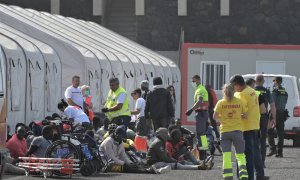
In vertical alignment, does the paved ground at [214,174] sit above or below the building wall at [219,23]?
below

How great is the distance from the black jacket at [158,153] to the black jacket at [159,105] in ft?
8.15

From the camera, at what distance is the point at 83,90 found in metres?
27.3

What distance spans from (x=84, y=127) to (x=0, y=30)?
4.27 m

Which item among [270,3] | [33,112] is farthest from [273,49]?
[33,112]

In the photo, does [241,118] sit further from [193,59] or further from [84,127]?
[193,59]

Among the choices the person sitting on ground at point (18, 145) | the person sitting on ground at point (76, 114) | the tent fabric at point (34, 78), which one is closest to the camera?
the person sitting on ground at point (18, 145)

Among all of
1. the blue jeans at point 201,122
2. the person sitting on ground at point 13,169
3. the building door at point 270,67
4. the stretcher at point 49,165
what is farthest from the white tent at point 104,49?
the stretcher at point 49,165

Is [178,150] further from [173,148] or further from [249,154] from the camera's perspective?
[249,154]

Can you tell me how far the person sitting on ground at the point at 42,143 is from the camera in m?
20.4

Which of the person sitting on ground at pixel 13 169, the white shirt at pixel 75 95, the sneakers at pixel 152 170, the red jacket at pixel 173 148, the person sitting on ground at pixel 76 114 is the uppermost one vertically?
the white shirt at pixel 75 95

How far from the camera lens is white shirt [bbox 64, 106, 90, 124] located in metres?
24.0

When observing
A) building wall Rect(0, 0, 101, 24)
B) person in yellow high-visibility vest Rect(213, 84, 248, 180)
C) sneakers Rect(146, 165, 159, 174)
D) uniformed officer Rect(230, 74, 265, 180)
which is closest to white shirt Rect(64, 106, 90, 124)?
sneakers Rect(146, 165, 159, 174)

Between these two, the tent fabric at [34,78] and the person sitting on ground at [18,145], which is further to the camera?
the tent fabric at [34,78]

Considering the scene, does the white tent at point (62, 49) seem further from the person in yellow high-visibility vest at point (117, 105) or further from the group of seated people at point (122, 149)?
the group of seated people at point (122, 149)
